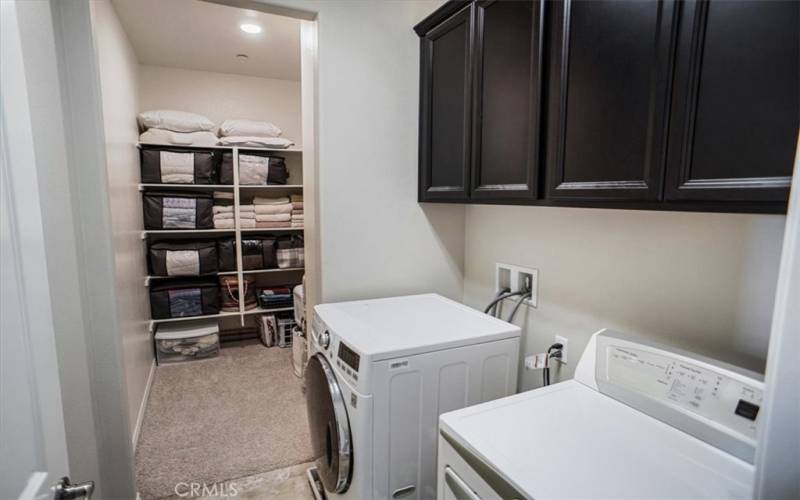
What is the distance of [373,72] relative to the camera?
6.07ft

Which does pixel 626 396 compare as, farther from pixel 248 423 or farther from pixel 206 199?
pixel 206 199

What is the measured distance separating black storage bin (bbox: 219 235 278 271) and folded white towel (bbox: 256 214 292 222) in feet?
0.55

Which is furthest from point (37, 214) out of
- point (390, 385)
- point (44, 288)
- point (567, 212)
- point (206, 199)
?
point (206, 199)

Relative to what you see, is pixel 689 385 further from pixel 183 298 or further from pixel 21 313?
pixel 183 298

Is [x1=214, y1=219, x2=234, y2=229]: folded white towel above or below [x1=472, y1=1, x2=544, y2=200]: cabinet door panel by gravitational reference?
below

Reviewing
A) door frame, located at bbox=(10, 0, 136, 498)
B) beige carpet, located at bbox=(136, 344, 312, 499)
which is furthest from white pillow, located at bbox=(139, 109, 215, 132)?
beige carpet, located at bbox=(136, 344, 312, 499)

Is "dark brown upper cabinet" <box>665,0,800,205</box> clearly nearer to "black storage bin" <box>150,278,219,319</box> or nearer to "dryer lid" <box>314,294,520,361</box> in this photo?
"dryer lid" <box>314,294,520,361</box>

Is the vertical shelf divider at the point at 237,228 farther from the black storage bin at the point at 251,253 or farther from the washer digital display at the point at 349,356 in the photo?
the washer digital display at the point at 349,356

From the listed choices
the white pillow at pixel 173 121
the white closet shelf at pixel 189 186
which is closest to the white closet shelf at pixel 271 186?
the white closet shelf at pixel 189 186

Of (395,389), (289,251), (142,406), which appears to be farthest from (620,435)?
(289,251)

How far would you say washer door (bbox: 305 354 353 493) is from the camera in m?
1.31

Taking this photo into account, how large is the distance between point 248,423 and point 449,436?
194cm

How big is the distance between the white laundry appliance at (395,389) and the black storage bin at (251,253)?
2.29 m

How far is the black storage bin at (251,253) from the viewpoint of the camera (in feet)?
11.6
